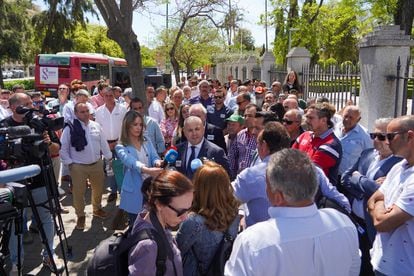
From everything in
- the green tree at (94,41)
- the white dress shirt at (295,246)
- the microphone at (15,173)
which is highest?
the green tree at (94,41)

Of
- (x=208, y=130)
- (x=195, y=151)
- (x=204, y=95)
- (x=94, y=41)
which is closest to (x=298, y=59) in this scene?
(x=204, y=95)

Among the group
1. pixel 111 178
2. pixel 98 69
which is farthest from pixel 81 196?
pixel 98 69

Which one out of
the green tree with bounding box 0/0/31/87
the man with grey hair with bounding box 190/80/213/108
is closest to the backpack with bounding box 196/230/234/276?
the man with grey hair with bounding box 190/80/213/108

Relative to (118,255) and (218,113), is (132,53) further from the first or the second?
(118,255)

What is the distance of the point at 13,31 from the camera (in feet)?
110

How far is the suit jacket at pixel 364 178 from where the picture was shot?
3.03 meters

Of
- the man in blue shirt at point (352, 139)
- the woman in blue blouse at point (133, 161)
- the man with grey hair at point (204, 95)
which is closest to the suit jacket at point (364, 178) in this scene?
the man in blue shirt at point (352, 139)

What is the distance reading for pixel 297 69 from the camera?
11.8m

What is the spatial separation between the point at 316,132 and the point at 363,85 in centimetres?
292

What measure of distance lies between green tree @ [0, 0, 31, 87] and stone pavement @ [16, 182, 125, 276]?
100 feet

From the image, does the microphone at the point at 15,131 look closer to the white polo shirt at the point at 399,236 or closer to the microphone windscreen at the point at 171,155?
the microphone windscreen at the point at 171,155

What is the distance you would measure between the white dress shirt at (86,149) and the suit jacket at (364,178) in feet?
11.4

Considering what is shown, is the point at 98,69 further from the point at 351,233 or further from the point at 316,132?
the point at 351,233

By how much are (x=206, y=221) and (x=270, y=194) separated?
0.87 meters
